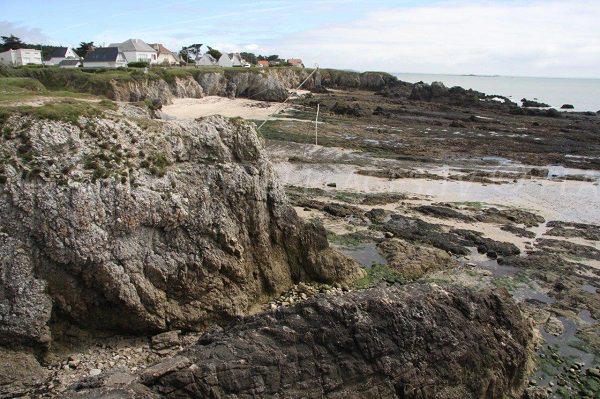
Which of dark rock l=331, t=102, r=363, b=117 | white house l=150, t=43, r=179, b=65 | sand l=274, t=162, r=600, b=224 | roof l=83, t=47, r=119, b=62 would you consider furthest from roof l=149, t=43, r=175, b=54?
sand l=274, t=162, r=600, b=224

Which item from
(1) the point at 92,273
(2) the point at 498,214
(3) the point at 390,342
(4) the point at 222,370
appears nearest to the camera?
(4) the point at 222,370

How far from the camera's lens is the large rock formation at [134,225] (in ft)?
40.2

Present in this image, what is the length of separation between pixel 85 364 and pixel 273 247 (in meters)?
7.44

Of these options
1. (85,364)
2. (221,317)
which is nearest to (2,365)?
(85,364)

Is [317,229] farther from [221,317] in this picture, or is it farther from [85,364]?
[85,364]

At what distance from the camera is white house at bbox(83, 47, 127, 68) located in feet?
257

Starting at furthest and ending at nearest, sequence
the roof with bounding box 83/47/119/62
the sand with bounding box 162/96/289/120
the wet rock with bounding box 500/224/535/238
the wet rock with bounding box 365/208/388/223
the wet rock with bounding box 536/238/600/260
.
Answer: the roof with bounding box 83/47/119/62 < the sand with bounding box 162/96/289/120 < the wet rock with bounding box 365/208/388/223 < the wet rock with bounding box 500/224/535/238 < the wet rock with bounding box 536/238/600/260

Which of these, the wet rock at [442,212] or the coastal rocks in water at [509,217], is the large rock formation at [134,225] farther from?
the coastal rocks in water at [509,217]

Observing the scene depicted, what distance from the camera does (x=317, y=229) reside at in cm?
1858

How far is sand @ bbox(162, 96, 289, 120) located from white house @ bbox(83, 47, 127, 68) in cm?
2017

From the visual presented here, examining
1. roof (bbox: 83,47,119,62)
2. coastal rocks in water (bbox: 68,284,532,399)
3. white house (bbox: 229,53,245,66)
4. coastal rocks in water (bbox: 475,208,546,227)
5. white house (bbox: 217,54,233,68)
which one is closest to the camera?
coastal rocks in water (bbox: 68,284,532,399)

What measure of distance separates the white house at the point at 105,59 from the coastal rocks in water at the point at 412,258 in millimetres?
70042

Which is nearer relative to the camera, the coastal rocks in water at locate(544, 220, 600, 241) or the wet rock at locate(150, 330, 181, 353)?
the wet rock at locate(150, 330, 181, 353)

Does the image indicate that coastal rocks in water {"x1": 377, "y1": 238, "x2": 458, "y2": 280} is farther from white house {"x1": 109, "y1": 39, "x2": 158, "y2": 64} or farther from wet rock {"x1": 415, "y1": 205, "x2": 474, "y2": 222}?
white house {"x1": 109, "y1": 39, "x2": 158, "y2": 64}
